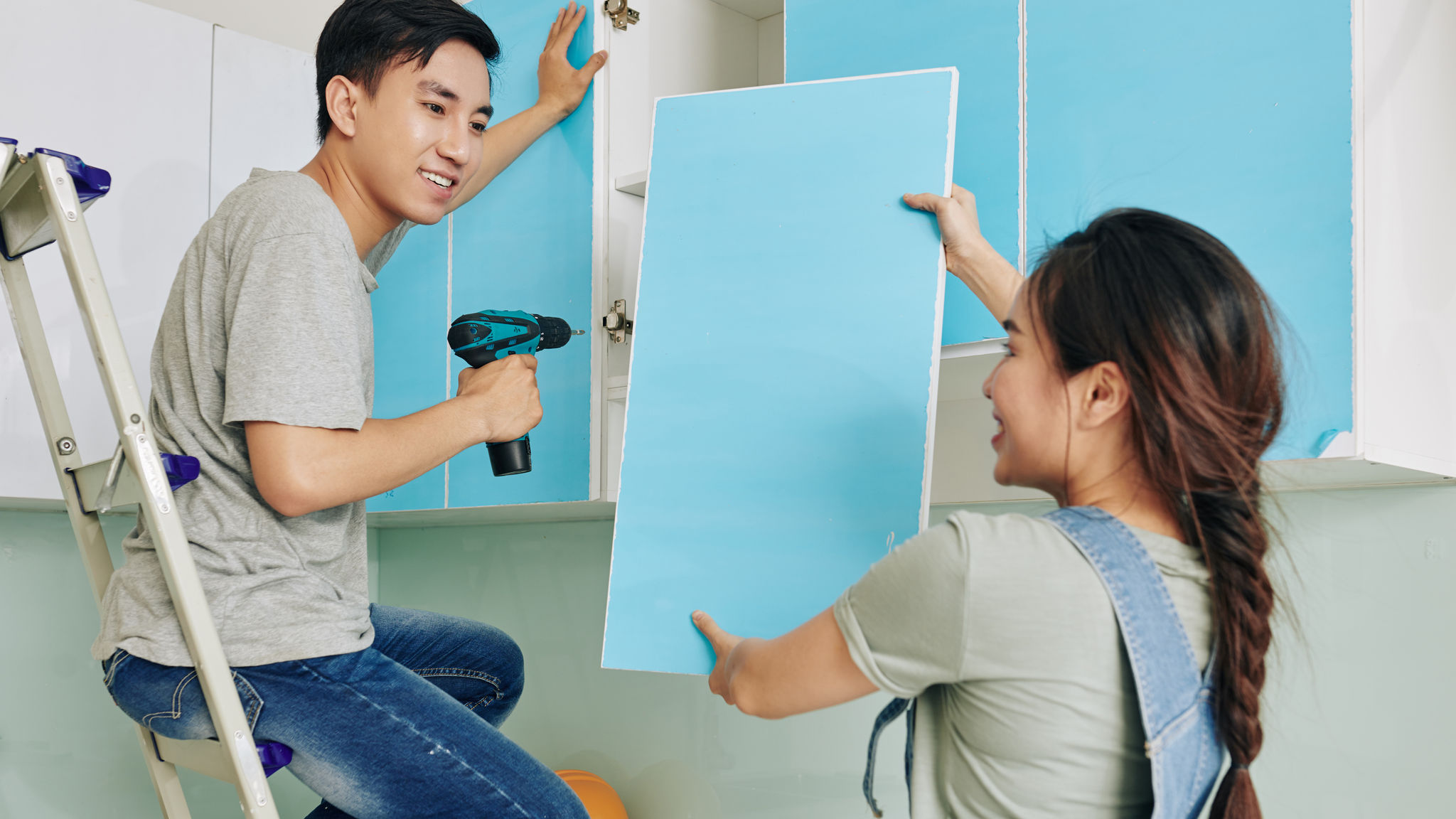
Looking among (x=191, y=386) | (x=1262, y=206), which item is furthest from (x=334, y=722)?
(x=1262, y=206)

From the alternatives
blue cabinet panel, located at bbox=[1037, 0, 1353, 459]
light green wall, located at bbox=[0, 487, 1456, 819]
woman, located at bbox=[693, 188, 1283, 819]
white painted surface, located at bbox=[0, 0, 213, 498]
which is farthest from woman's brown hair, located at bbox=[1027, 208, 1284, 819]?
white painted surface, located at bbox=[0, 0, 213, 498]

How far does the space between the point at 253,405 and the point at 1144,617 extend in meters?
0.91

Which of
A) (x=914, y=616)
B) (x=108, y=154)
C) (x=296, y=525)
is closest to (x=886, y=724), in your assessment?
(x=914, y=616)

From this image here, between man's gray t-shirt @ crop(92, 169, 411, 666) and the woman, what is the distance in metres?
0.57

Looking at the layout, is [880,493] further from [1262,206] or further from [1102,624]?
[1262,206]

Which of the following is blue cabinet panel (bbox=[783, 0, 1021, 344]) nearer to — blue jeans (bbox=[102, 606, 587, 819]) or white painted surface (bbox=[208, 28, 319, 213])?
blue jeans (bbox=[102, 606, 587, 819])

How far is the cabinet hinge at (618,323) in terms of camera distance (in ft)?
5.93

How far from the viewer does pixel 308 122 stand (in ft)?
7.91

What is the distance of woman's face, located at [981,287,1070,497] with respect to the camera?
95 cm

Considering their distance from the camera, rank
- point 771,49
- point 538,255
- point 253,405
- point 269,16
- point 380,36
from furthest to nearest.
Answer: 1. point 269,16
2. point 771,49
3. point 538,255
4. point 380,36
5. point 253,405

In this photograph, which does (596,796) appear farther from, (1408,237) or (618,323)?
(1408,237)

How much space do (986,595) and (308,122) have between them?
7.06ft

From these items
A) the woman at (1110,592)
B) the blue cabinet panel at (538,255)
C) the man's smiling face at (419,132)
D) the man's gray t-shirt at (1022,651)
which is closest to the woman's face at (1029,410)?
the woman at (1110,592)

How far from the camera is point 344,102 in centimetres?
138
